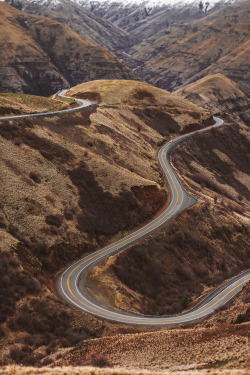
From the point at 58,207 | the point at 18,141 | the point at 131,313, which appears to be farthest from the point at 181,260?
the point at 18,141

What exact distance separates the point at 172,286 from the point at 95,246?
33.4ft

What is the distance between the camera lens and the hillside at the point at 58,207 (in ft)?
88.8

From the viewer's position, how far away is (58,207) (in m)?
42.8

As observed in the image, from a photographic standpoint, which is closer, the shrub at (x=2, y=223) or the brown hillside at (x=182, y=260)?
the shrub at (x=2, y=223)

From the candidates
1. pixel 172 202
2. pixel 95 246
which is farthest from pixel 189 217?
pixel 95 246

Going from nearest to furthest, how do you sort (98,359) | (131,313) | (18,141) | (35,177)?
(98,359) → (131,313) → (35,177) → (18,141)

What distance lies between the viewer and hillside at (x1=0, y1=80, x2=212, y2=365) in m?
27.1

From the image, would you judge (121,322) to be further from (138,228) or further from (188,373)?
(138,228)

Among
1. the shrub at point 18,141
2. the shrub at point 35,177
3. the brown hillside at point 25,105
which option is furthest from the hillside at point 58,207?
the brown hillside at point 25,105

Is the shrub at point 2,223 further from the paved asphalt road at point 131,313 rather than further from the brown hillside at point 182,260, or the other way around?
the brown hillside at point 182,260

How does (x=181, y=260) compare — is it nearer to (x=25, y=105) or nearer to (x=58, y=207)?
(x=58, y=207)

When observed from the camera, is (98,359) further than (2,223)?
No

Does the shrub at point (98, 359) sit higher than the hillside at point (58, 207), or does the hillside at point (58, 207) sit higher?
the hillside at point (58, 207)

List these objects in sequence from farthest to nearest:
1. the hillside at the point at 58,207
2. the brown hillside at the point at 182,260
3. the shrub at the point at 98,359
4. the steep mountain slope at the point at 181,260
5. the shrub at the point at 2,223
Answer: the brown hillside at the point at 182,260
the steep mountain slope at the point at 181,260
the shrub at the point at 2,223
the hillside at the point at 58,207
the shrub at the point at 98,359
